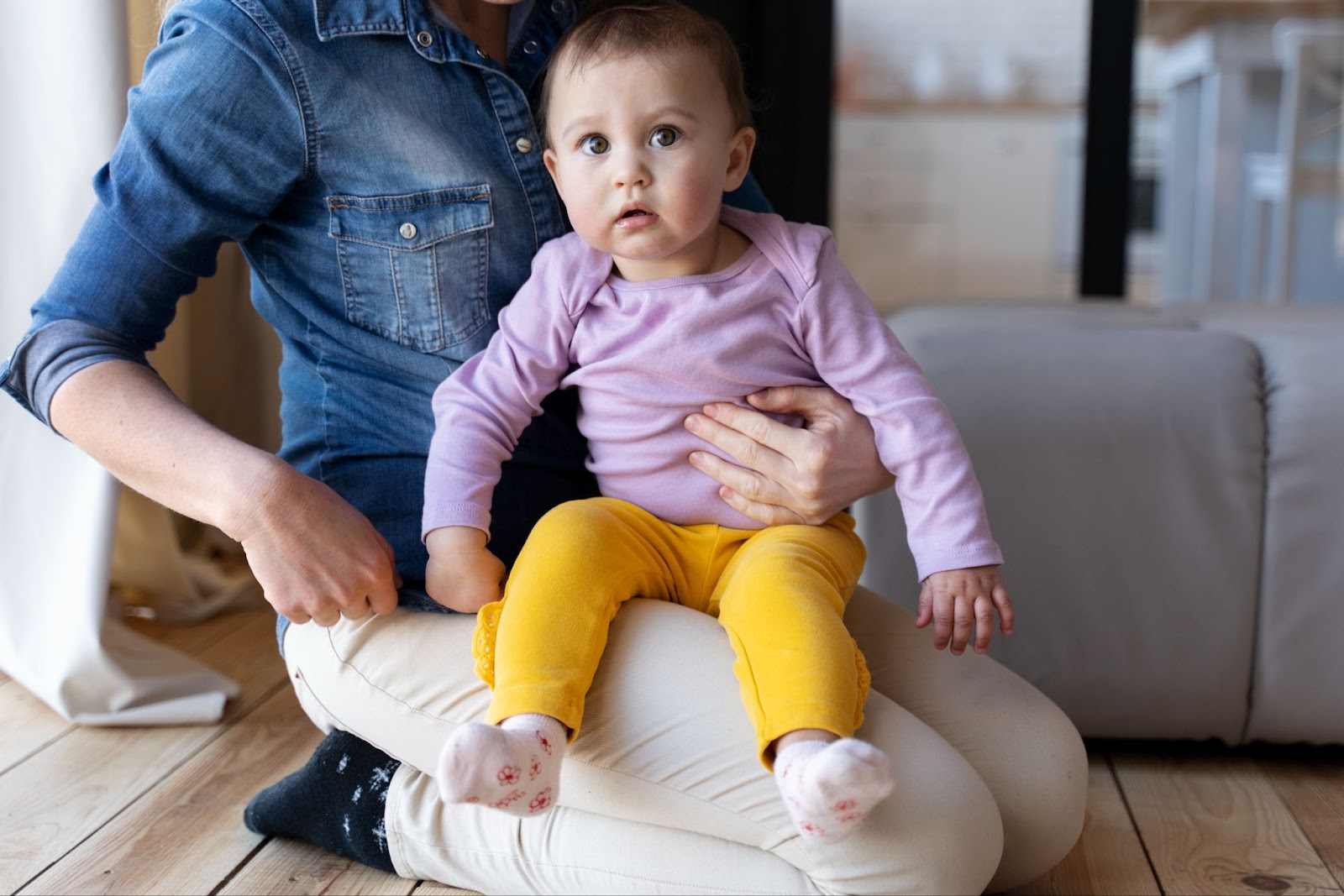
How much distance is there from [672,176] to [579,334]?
0.15 m

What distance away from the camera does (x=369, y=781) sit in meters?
1.11

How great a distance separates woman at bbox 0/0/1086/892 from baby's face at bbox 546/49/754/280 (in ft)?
0.37

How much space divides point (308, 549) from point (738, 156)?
0.48 metres

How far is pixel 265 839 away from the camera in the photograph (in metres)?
1.19

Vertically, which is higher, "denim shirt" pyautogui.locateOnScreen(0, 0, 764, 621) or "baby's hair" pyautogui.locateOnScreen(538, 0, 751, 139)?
"baby's hair" pyautogui.locateOnScreen(538, 0, 751, 139)

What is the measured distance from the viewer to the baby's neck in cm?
106

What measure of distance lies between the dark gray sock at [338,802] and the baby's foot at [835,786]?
1.42 feet

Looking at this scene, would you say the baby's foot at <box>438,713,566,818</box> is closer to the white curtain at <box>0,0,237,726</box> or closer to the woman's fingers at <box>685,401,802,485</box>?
the woman's fingers at <box>685,401,802,485</box>

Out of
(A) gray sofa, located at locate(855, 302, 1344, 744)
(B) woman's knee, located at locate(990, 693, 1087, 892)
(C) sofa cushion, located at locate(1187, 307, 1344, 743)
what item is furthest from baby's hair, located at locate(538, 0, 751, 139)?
(C) sofa cushion, located at locate(1187, 307, 1344, 743)

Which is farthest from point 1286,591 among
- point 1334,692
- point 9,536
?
point 9,536

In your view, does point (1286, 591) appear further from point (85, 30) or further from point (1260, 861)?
point (85, 30)

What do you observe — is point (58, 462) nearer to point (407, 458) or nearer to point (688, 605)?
point (407, 458)

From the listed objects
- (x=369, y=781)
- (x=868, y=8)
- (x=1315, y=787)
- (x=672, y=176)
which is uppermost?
(x=868, y=8)

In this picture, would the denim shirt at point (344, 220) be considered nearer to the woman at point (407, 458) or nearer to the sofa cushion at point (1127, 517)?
the woman at point (407, 458)
